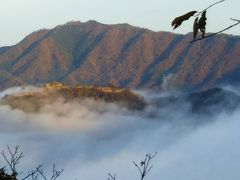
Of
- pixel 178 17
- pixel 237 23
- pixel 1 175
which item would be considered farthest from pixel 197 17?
pixel 1 175

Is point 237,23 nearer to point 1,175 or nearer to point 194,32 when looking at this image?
point 194,32

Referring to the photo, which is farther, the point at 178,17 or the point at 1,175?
the point at 1,175

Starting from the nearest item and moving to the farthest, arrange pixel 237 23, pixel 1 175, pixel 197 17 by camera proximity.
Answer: pixel 237 23 → pixel 197 17 → pixel 1 175

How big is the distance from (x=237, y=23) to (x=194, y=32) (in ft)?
1.52

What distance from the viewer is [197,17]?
718 cm

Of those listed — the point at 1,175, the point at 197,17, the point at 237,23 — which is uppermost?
the point at 1,175

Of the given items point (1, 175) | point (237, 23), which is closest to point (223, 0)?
point (237, 23)

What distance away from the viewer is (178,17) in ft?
23.9

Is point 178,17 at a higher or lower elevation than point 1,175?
lower

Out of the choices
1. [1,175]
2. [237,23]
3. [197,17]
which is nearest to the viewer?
[237,23]

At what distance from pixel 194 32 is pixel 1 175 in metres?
6.64

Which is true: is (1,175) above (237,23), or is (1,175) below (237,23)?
above

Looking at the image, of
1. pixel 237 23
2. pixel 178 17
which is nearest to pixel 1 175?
pixel 178 17

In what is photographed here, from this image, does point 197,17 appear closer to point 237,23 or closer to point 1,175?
point 237,23
